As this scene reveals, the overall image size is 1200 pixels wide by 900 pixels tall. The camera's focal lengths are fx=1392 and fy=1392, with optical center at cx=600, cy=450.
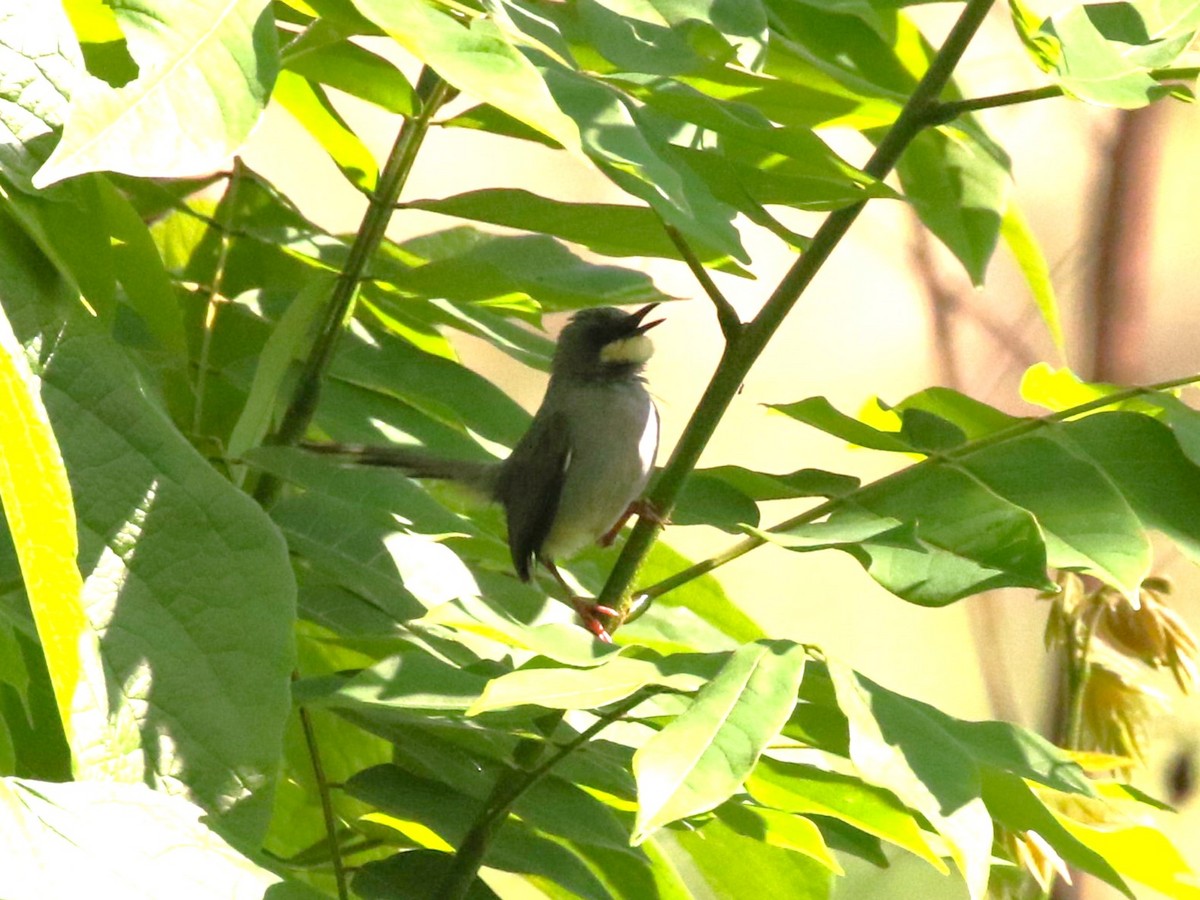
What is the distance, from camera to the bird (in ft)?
8.45

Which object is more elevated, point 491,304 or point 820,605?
point 491,304

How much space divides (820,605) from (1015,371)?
3.32 feet

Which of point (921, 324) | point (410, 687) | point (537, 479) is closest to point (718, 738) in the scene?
point (410, 687)

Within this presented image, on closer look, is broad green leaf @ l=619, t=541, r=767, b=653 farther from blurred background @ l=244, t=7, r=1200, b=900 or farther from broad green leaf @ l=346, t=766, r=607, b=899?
blurred background @ l=244, t=7, r=1200, b=900

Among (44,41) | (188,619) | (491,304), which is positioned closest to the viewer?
(44,41)

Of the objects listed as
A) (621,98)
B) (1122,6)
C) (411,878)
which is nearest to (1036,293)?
(1122,6)

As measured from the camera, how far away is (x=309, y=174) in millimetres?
4289

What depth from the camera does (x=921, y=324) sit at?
16.0ft

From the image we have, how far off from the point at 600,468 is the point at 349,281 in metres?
1.38

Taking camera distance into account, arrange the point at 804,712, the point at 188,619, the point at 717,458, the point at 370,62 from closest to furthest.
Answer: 1. the point at 188,619
2. the point at 804,712
3. the point at 370,62
4. the point at 717,458

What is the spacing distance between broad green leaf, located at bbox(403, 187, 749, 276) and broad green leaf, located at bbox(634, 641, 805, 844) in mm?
459

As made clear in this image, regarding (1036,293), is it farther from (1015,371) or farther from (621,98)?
(1015,371)

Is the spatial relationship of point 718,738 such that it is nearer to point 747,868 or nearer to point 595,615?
point 595,615

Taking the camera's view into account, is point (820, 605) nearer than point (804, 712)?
No
